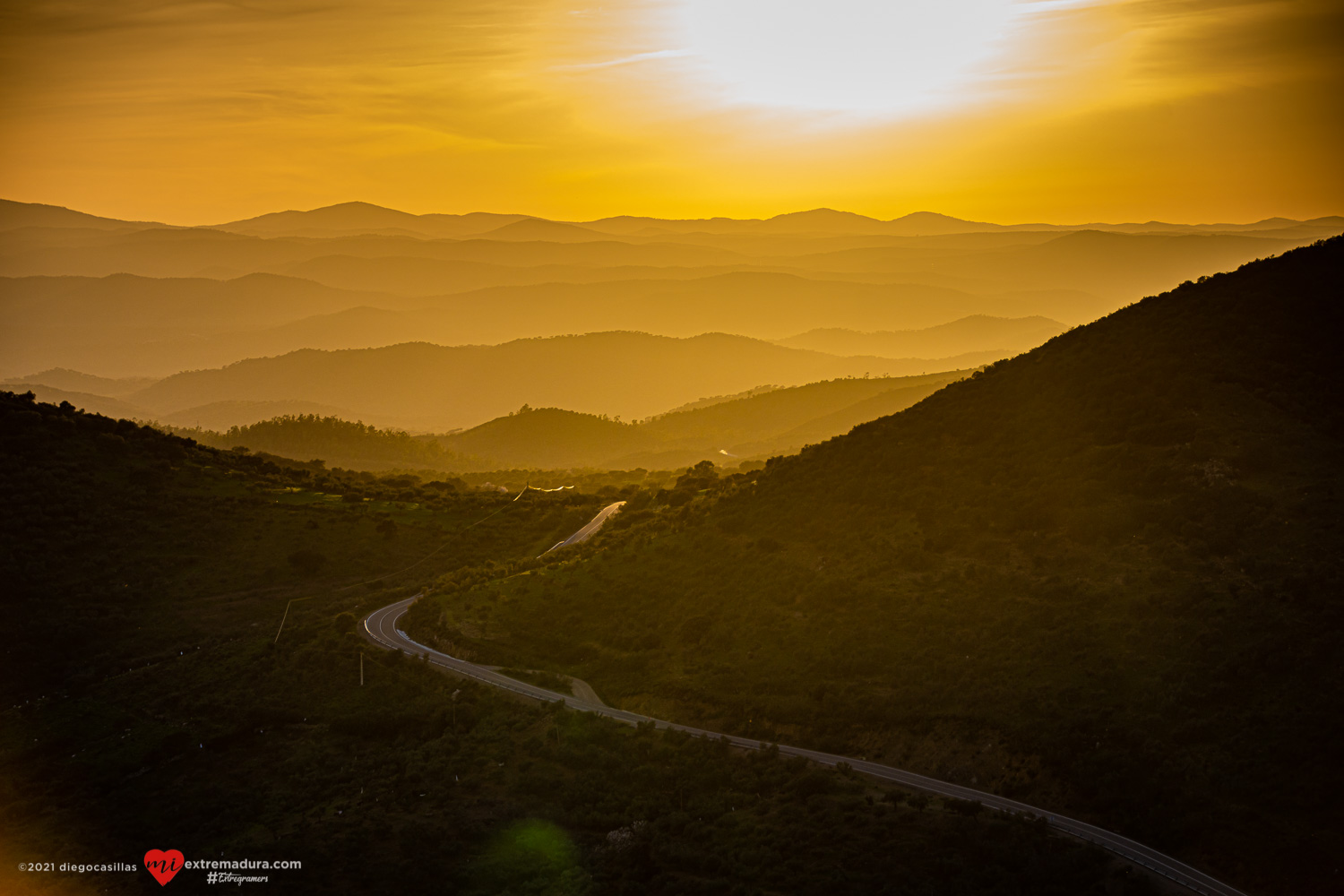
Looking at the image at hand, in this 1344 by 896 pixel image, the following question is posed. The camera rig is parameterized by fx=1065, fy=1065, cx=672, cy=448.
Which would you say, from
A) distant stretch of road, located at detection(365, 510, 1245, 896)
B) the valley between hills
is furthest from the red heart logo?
distant stretch of road, located at detection(365, 510, 1245, 896)

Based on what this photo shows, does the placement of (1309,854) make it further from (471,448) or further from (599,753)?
(471,448)

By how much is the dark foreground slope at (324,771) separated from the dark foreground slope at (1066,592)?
4.44 meters

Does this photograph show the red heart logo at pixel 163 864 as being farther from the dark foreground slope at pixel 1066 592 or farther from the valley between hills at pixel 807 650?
the dark foreground slope at pixel 1066 592

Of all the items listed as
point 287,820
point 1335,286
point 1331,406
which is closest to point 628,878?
point 287,820

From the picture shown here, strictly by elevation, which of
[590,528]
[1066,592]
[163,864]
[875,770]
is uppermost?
[590,528]

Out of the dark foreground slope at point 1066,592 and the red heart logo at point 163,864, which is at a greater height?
the dark foreground slope at point 1066,592

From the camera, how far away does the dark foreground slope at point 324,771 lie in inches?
1235

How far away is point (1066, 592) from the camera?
143 feet

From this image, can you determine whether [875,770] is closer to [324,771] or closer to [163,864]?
[324,771]

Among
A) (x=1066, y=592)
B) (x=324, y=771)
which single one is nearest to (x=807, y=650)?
(x=1066, y=592)

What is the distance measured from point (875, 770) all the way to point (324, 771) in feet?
67.5

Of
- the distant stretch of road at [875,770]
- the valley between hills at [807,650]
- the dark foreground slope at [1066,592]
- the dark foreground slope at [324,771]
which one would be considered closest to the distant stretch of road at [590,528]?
the valley between hills at [807,650]

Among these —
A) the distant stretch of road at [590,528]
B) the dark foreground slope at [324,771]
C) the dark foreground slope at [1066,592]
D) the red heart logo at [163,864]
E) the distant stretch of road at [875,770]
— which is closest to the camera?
the distant stretch of road at [875,770]

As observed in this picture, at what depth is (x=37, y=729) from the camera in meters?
46.2
